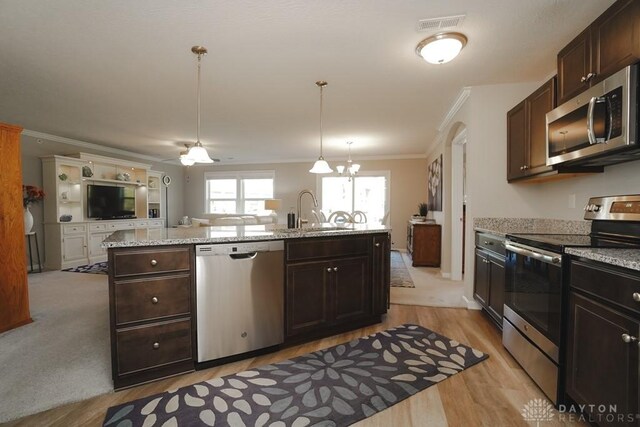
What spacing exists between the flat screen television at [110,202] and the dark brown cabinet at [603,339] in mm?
7389

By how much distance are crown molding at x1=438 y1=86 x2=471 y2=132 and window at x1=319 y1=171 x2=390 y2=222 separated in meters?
3.07

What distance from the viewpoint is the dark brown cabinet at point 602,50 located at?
1.54 meters

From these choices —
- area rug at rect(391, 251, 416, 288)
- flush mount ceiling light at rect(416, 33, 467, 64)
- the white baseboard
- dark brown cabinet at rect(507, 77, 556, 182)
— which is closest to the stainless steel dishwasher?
flush mount ceiling light at rect(416, 33, 467, 64)

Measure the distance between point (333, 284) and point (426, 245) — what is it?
11.7ft

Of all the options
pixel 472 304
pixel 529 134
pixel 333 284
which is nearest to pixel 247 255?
pixel 333 284

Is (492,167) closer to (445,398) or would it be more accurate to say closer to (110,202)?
(445,398)

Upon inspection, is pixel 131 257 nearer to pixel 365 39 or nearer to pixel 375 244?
pixel 375 244

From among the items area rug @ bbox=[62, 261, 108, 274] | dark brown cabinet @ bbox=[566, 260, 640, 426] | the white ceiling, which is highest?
the white ceiling

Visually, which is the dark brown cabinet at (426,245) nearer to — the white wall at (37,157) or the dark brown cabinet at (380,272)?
the dark brown cabinet at (380,272)

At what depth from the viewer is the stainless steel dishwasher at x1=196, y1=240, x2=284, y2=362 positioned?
77.4 inches

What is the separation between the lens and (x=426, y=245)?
546 cm

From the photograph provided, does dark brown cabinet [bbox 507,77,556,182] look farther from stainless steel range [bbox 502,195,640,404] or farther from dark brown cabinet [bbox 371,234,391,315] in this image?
dark brown cabinet [bbox 371,234,391,315]

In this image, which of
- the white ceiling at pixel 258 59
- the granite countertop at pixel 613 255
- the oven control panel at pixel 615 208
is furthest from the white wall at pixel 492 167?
the granite countertop at pixel 613 255

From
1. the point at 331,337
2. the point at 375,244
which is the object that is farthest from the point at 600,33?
the point at 331,337
